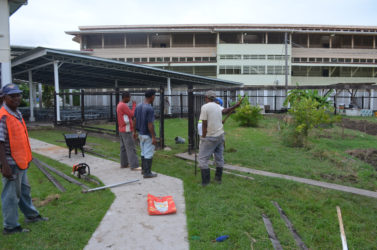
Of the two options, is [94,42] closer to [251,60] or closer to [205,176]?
[251,60]

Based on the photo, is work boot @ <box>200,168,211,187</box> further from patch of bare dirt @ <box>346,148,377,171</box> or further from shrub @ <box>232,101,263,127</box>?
shrub @ <box>232,101,263,127</box>

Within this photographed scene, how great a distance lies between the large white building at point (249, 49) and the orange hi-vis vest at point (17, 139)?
37509mm

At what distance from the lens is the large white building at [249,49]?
40812 millimetres

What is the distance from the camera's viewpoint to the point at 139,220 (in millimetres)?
4270

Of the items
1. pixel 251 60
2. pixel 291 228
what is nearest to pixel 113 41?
pixel 251 60

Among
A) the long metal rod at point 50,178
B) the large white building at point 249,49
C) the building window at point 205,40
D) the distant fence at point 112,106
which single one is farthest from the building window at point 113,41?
the long metal rod at point 50,178

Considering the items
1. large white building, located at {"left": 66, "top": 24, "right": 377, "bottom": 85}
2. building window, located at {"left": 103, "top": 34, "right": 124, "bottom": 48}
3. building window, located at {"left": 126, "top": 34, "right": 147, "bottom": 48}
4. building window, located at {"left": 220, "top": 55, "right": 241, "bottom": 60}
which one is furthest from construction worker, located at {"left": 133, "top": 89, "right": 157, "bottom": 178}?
building window, located at {"left": 103, "top": 34, "right": 124, "bottom": 48}

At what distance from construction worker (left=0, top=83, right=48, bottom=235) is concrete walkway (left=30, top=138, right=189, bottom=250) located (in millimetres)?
1059

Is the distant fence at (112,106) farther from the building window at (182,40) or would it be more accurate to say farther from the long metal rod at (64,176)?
the building window at (182,40)

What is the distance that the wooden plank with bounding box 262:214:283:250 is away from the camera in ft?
11.5

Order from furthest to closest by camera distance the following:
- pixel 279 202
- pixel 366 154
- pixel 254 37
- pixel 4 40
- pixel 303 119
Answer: pixel 254 37 → pixel 4 40 → pixel 303 119 → pixel 366 154 → pixel 279 202

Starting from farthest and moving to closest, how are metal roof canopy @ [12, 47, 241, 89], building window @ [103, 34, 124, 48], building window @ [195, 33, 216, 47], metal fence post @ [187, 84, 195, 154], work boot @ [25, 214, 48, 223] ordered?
building window @ [195, 33, 216, 47], building window @ [103, 34, 124, 48], metal roof canopy @ [12, 47, 241, 89], metal fence post @ [187, 84, 195, 154], work boot @ [25, 214, 48, 223]

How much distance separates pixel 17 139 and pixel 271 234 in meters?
3.33

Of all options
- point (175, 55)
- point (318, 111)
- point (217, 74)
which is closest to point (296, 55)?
point (217, 74)
